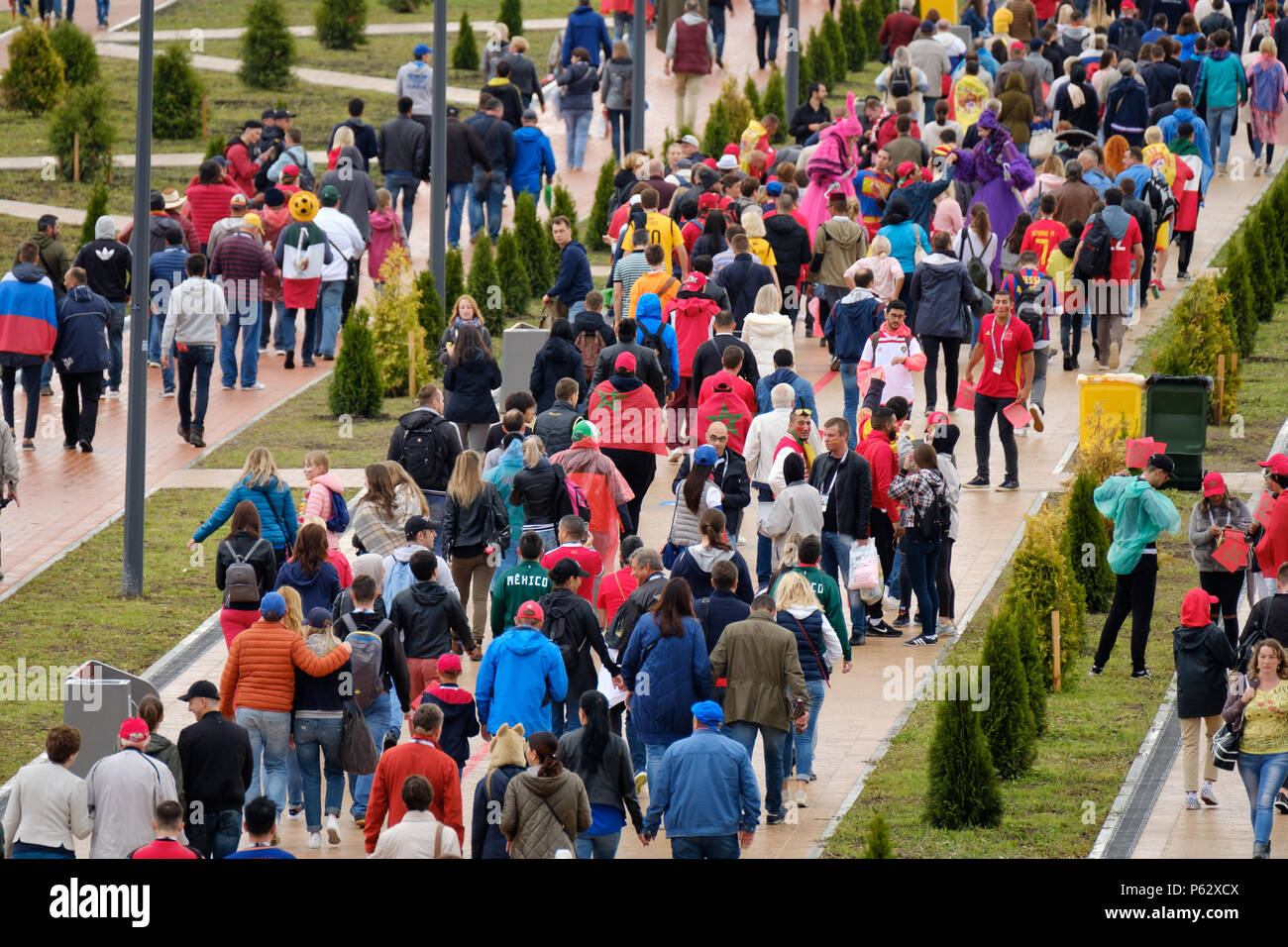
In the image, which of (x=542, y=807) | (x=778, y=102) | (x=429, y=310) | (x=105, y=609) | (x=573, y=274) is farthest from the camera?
(x=778, y=102)

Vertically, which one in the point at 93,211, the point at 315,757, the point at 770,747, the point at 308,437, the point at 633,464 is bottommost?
the point at 315,757

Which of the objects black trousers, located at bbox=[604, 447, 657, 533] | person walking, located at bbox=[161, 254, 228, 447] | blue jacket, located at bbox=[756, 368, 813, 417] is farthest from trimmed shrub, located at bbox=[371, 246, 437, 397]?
black trousers, located at bbox=[604, 447, 657, 533]

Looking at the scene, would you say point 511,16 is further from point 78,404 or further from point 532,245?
point 78,404

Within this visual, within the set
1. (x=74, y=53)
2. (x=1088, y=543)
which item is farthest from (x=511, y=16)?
(x=1088, y=543)

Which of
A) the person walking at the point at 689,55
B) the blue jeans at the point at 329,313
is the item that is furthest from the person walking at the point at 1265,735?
the person walking at the point at 689,55

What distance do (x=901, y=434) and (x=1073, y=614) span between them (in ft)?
6.07

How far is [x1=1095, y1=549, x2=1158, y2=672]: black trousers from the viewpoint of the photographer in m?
16.6

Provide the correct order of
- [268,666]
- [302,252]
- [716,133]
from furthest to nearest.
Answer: [716,133]
[302,252]
[268,666]

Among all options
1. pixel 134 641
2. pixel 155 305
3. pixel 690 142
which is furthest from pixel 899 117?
pixel 134 641

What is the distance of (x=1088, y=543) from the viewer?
18.5 meters

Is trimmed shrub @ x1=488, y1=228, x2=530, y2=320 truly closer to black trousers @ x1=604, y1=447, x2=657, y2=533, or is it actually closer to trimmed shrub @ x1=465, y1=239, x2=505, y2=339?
trimmed shrub @ x1=465, y1=239, x2=505, y2=339

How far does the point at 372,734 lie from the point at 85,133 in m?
19.7

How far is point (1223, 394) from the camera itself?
23.2 metres

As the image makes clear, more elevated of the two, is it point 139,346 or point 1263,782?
point 139,346
